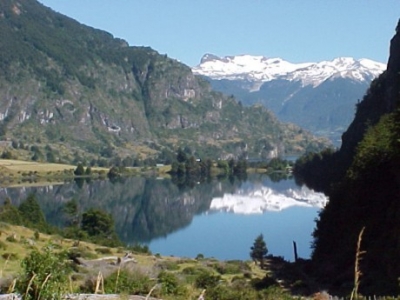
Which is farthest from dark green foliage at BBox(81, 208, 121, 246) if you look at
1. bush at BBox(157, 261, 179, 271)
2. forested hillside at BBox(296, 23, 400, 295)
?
forested hillside at BBox(296, 23, 400, 295)

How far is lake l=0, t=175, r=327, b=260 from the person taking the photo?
7569cm

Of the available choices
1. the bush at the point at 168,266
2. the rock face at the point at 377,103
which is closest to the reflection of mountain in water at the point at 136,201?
the rock face at the point at 377,103

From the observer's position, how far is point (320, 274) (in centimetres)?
3753

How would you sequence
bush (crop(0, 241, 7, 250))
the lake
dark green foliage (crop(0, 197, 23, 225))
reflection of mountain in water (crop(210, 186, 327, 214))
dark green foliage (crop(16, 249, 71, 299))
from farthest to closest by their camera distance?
reflection of mountain in water (crop(210, 186, 327, 214)) → the lake → dark green foliage (crop(0, 197, 23, 225)) → bush (crop(0, 241, 7, 250)) → dark green foliage (crop(16, 249, 71, 299))

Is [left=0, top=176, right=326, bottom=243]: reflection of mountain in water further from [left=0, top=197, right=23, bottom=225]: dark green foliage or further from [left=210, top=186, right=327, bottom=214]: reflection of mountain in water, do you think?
[left=0, top=197, right=23, bottom=225]: dark green foliage

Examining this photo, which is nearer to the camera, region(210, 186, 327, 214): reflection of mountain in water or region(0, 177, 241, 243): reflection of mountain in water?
region(0, 177, 241, 243): reflection of mountain in water

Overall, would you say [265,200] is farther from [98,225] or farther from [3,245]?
[3,245]

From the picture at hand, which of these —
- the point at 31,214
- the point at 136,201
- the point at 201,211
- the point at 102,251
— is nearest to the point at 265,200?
the point at 201,211

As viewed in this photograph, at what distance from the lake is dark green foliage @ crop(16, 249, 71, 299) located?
58622 mm

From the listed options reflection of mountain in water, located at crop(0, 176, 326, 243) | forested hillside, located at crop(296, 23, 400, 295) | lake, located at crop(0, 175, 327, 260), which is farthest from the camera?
reflection of mountain in water, located at crop(0, 176, 326, 243)

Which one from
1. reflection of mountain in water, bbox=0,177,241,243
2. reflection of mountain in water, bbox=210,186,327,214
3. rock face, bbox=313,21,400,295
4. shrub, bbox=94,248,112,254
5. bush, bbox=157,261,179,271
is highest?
rock face, bbox=313,21,400,295

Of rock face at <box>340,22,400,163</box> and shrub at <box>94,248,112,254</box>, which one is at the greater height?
rock face at <box>340,22,400,163</box>

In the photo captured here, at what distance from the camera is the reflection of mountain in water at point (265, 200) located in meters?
110

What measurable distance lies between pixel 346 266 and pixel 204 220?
66883mm
